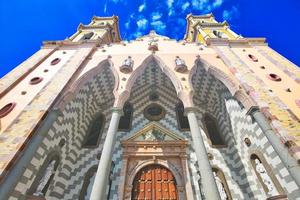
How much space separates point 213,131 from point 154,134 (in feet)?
11.7

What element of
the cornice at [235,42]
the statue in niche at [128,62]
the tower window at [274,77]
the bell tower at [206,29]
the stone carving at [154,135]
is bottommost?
the stone carving at [154,135]

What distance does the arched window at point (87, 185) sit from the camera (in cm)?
944

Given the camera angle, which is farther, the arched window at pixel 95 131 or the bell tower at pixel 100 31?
the bell tower at pixel 100 31

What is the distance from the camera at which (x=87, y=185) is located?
987 cm

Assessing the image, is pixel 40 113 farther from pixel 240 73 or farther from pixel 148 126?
pixel 240 73

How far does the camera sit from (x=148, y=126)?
1132 centimetres

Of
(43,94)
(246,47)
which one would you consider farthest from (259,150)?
(43,94)

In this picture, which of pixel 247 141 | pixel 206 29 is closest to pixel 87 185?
pixel 247 141

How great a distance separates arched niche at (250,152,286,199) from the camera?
7768 millimetres

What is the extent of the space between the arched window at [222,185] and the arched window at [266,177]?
4.78 feet

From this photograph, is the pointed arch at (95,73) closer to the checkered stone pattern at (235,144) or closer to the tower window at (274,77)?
the checkered stone pattern at (235,144)

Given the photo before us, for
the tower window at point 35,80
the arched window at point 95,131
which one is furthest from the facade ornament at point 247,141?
the tower window at point 35,80

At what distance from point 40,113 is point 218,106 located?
9299 millimetres

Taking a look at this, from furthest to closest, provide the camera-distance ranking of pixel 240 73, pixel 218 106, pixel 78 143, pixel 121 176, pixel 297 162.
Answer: pixel 218 106, pixel 78 143, pixel 240 73, pixel 121 176, pixel 297 162
